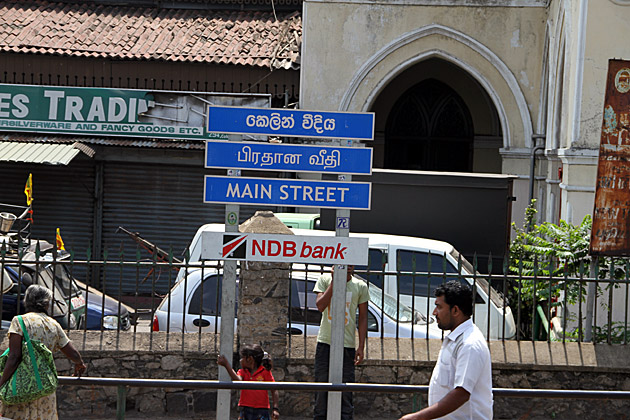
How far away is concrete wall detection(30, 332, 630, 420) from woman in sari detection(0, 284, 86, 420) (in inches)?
81.4

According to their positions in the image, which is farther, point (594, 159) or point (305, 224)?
point (305, 224)

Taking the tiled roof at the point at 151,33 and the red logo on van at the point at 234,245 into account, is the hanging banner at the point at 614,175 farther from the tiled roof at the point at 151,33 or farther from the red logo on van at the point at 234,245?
the tiled roof at the point at 151,33

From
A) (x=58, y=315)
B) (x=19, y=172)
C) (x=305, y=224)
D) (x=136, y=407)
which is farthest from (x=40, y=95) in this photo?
(x=136, y=407)

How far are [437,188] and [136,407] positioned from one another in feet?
19.5

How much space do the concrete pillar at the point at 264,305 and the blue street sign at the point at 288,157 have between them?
5.89 ft

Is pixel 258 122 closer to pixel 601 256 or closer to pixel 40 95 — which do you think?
pixel 601 256

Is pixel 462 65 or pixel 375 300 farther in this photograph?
pixel 462 65

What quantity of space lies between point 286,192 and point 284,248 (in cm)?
39

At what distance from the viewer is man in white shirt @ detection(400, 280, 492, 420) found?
4.28 metres

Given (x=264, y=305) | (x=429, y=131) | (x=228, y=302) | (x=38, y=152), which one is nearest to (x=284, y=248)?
(x=228, y=302)

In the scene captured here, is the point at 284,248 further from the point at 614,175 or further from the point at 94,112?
the point at 94,112

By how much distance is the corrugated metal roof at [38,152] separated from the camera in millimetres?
15109

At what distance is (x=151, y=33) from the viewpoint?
17344 mm

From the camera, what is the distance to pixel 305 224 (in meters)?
12.4
